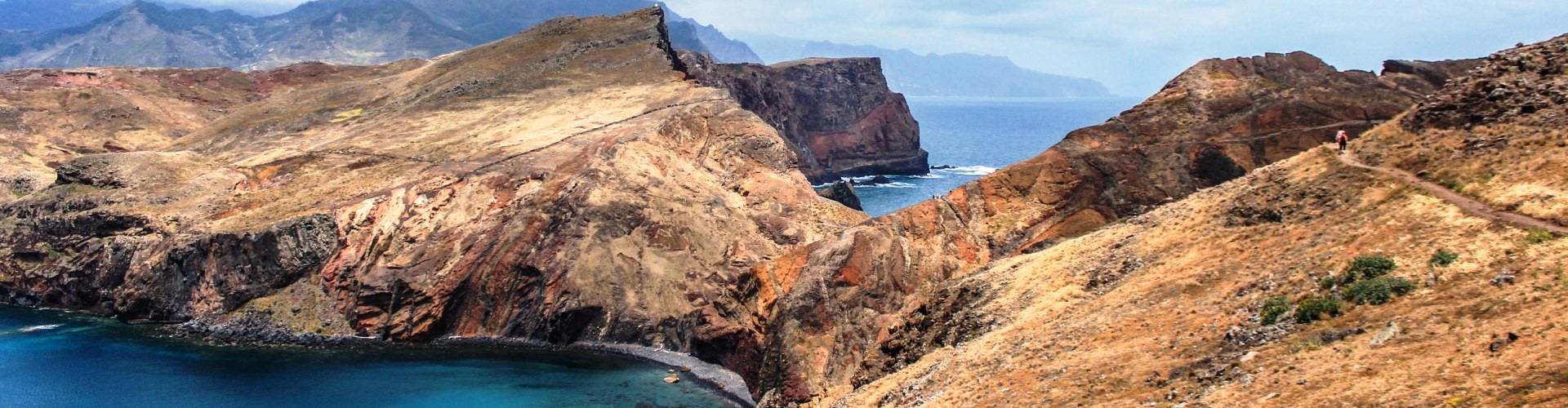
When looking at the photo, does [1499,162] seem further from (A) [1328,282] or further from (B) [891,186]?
(B) [891,186]

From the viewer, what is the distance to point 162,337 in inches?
3113

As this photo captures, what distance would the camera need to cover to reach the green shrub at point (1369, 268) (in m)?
29.4

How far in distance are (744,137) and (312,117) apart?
54.1 metres

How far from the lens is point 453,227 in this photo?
84.4 meters

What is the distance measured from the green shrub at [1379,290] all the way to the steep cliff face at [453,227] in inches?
1778

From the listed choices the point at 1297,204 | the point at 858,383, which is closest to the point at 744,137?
the point at 858,383

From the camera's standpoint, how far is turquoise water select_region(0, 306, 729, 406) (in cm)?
6372

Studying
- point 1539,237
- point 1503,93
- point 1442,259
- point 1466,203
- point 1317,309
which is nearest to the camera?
point 1539,237

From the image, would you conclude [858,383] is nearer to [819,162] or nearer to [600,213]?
[600,213]

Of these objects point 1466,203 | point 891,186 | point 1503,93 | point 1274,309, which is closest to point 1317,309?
point 1274,309

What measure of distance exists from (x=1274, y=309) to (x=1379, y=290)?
8.65 ft

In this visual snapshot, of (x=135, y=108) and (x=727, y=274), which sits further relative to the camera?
(x=135, y=108)

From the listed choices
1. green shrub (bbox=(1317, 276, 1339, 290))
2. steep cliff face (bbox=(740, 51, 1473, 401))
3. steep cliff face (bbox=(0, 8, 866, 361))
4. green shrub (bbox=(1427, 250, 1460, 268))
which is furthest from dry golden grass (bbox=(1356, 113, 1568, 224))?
steep cliff face (bbox=(0, 8, 866, 361))

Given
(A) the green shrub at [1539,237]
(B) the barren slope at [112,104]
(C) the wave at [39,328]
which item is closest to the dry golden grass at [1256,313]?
(A) the green shrub at [1539,237]
